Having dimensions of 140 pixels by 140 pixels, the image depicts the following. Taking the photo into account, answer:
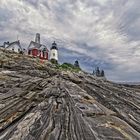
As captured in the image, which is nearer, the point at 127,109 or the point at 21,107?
the point at 21,107

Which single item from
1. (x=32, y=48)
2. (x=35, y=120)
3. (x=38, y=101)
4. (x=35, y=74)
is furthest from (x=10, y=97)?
(x=32, y=48)

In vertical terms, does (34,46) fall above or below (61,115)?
above

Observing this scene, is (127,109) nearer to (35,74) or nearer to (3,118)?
(3,118)

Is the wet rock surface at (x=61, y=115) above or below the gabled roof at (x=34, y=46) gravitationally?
below

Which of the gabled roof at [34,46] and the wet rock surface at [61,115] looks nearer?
the wet rock surface at [61,115]

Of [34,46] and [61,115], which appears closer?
[61,115]

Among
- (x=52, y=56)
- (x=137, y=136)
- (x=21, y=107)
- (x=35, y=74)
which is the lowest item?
(x=137, y=136)

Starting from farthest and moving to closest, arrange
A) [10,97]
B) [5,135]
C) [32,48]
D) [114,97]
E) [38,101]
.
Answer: [32,48] < [114,97] < [10,97] < [38,101] < [5,135]

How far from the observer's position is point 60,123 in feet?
52.9

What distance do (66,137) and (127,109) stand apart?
40.6 feet

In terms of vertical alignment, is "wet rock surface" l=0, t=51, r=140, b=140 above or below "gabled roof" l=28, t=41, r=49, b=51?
below

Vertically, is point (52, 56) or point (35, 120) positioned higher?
point (52, 56)

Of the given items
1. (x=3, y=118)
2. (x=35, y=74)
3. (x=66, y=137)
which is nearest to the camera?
(x=66, y=137)

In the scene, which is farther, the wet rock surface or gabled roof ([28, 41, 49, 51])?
gabled roof ([28, 41, 49, 51])
